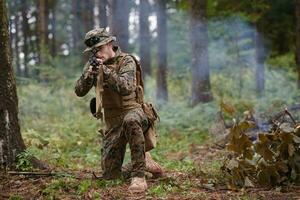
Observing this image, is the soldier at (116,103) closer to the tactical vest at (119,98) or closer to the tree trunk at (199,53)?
the tactical vest at (119,98)

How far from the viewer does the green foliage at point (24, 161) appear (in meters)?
6.09

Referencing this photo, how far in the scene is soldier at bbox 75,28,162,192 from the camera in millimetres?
5582

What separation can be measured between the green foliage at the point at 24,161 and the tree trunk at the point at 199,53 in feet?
25.7

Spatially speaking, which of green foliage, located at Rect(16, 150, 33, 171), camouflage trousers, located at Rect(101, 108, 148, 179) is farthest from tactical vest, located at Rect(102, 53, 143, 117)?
green foliage, located at Rect(16, 150, 33, 171)

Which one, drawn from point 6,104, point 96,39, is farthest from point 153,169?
point 6,104

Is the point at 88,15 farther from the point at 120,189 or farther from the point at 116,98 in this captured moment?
the point at 120,189

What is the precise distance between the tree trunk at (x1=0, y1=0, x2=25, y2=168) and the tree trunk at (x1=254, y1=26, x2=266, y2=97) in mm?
11410

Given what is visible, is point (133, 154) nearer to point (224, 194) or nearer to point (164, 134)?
point (224, 194)

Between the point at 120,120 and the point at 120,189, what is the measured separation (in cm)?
88

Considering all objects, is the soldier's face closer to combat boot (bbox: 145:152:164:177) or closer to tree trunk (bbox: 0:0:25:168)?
tree trunk (bbox: 0:0:25:168)

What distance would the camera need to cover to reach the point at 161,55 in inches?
718

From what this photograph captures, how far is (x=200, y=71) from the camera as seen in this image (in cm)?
1345

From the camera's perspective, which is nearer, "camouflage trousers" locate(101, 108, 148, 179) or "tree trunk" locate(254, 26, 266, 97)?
"camouflage trousers" locate(101, 108, 148, 179)

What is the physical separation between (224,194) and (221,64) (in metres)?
13.9
